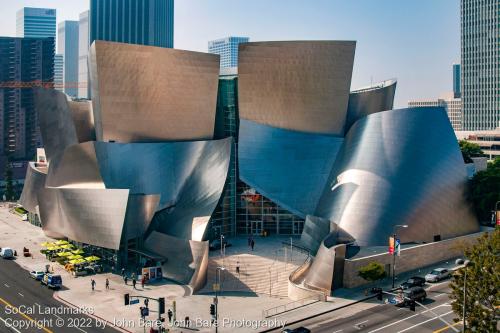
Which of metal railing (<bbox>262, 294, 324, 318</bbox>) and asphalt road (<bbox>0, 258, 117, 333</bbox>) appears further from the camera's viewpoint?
metal railing (<bbox>262, 294, 324, 318</bbox>)

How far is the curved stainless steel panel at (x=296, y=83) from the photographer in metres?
54.8

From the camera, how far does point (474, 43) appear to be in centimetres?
14900

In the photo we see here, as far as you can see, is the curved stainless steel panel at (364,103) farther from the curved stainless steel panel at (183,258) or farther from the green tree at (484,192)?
the curved stainless steel panel at (183,258)

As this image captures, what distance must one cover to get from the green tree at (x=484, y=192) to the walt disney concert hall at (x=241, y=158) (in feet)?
3.90

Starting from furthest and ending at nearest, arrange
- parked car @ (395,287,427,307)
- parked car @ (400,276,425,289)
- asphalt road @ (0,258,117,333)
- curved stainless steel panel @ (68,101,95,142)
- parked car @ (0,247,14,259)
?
curved stainless steel panel @ (68,101,95,142)
parked car @ (0,247,14,259)
parked car @ (400,276,425,289)
parked car @ (395,287,427,307)
asphalt road @ (0,258,117,333)

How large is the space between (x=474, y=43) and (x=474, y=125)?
23.4 meters

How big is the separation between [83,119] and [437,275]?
40.3m

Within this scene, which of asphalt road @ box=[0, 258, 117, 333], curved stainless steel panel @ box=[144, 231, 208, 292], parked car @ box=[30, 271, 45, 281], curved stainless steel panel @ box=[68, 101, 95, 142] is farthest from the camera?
curved stainless steel panel @ box=[68, 101, 95, 142]

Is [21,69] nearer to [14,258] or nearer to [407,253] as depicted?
[14,258]

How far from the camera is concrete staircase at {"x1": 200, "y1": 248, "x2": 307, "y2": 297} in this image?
39.9m

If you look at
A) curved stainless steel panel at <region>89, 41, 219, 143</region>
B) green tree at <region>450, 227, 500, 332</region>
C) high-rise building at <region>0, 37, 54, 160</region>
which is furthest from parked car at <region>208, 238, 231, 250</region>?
high-rise building at <region>0, 37, 54, 160</region>

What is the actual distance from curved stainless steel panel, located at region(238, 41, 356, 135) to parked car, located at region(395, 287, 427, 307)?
2500cm

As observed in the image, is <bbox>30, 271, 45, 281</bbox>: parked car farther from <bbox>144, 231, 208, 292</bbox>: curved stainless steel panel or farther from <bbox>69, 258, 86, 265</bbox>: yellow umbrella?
<bbox>144, 231, 208, 292</bbox>: curved stainless steel panel

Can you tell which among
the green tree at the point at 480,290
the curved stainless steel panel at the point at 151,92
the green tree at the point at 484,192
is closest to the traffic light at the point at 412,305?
the green tree at the point at 480,290
